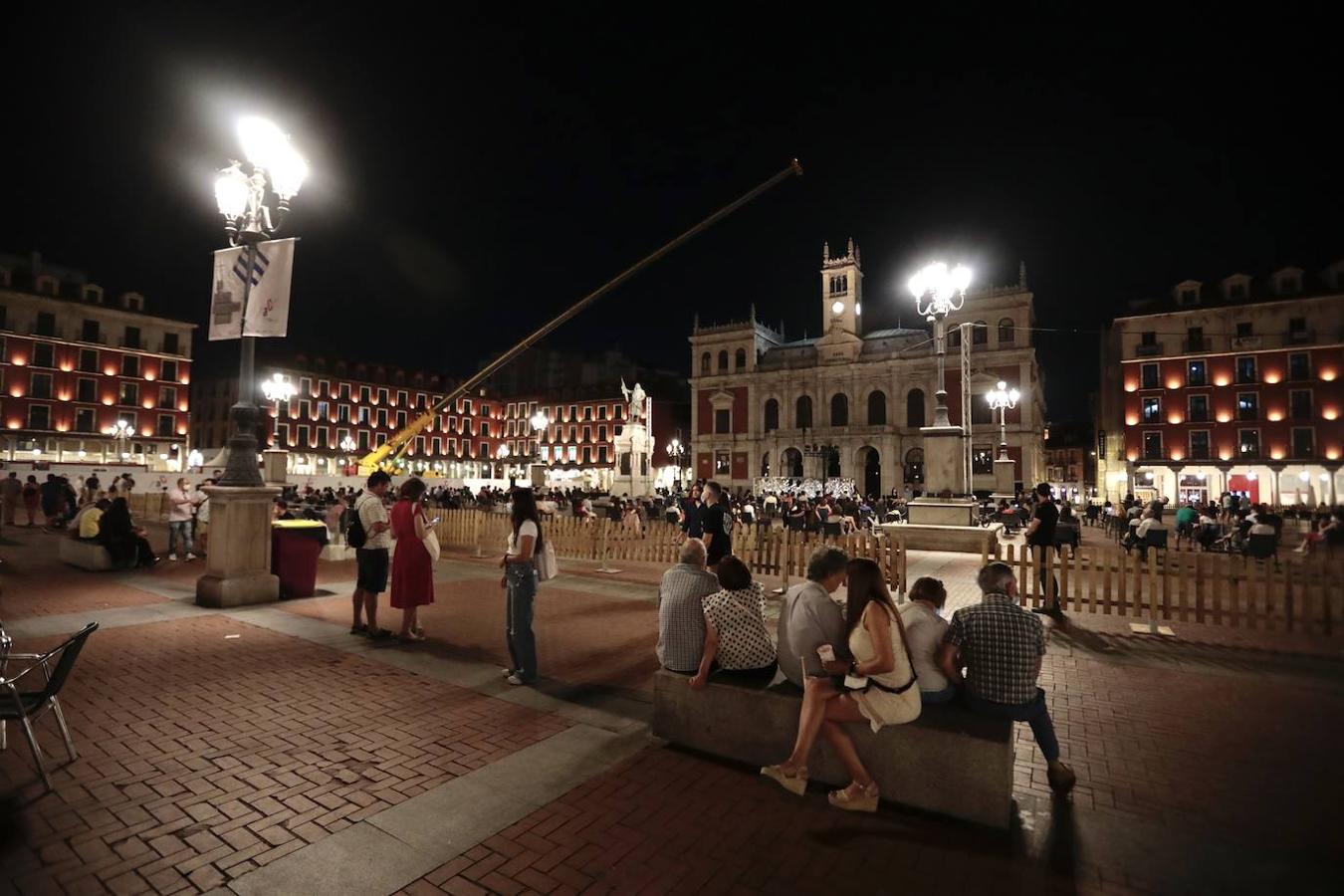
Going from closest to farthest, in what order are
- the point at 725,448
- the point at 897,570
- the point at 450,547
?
the point at 897,570, the point at 450,547, the point at 725,448

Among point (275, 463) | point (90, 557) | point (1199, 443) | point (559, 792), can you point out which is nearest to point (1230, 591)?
point (559, 792)

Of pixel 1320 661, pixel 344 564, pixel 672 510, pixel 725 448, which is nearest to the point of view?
pixel 1320 661

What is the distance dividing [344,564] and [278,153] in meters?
8.08

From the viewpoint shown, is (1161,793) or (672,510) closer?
(1161,793)

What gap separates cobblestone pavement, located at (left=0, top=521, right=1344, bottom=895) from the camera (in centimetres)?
298

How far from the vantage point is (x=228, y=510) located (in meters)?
8.52

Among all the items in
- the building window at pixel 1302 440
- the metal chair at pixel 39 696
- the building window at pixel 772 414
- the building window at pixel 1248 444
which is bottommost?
the metal chair at pixel 39 696

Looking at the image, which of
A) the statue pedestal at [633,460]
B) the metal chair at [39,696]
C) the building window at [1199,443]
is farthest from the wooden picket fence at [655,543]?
the building window at [1199,443]

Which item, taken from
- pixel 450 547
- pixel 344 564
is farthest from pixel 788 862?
pixel 450 547

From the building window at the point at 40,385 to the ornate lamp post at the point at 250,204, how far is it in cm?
5293

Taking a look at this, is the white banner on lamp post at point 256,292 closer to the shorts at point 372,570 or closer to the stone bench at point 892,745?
the shorts at point 372,570

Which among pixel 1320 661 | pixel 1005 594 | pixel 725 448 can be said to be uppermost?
pixel 725 448

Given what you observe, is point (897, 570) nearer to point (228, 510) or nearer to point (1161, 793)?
point (1161, 793)

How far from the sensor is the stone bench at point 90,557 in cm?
1132
